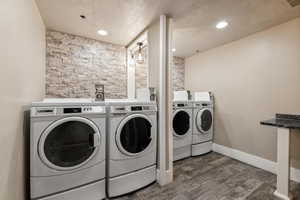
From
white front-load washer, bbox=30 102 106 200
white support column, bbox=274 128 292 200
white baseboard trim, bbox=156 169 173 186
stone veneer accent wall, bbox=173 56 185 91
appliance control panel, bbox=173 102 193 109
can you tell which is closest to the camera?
white front-load washer, bbox=30 102 106 200

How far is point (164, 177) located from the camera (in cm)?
184

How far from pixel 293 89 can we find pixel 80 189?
2.92 metres

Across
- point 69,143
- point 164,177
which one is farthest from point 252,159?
point 69,143

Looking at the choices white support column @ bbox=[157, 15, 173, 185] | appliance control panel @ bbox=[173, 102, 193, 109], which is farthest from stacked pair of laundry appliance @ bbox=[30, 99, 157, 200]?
appliance control panel @ bbox=[173, 102, 193, 109]

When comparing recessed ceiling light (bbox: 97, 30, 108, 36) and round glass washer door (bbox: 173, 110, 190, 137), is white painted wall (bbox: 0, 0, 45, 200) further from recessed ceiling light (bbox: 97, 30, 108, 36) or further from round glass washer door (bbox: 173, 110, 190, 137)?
round glass washer door (bbox: 173, 110, 190, 137)

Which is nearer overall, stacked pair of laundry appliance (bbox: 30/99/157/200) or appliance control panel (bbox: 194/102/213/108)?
stacked pair of laundry appliance (bbox: 30/99/157/200)

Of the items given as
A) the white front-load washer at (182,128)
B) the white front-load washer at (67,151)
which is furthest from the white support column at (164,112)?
the white front-load washer at (67,151)

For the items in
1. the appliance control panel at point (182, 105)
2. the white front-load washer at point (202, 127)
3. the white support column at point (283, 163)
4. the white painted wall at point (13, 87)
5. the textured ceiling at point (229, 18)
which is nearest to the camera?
the white painted wall at point (13, 87)

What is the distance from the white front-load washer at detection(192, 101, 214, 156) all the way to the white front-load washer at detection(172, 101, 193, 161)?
12 centimetres

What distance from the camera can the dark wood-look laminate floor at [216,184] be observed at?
5.36ft

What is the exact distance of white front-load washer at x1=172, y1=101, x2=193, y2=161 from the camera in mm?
2504

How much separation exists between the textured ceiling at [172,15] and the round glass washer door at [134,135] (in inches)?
52.2

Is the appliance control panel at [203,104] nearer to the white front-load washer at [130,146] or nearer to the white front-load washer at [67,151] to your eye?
the white front-load washer at [130,146]

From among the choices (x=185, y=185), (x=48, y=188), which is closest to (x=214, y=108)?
(x=185, y=185)
